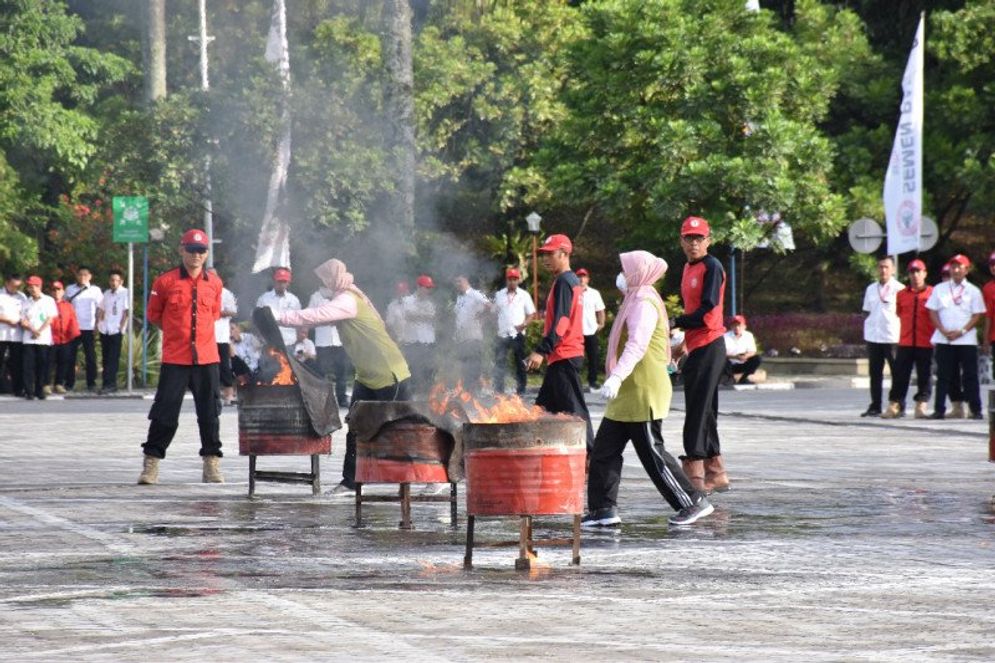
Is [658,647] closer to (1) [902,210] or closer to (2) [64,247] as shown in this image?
(1) [902,210]

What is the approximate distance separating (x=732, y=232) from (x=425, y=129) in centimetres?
940

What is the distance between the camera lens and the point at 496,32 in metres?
45.9

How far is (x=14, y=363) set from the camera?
32469mm

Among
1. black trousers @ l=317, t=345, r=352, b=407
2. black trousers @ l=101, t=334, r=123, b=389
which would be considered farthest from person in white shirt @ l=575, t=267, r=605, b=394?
black trousers @ l=101, t=334, r=123, b=389

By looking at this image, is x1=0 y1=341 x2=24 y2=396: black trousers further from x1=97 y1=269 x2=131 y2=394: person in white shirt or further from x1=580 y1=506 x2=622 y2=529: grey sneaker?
x1=580 y1=506 x2=622 y2=529: grey sneaker

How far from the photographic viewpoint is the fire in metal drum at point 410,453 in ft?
40.2

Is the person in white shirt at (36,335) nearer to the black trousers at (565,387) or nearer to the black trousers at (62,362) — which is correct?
the black trousers at (62,362)

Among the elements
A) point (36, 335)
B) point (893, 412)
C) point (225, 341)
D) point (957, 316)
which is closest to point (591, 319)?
point (225, 341)

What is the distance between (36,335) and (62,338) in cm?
130

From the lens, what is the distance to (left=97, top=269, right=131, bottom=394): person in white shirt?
3209 cm

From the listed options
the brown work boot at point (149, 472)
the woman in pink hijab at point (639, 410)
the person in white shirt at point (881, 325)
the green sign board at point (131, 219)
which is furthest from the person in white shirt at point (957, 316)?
the green sign board at point (131, 219)

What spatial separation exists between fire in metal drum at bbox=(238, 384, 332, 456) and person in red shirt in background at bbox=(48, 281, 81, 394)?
18414mm

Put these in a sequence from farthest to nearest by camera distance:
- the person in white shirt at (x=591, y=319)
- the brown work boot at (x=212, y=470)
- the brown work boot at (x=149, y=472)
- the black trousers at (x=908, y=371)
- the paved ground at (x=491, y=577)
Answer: the person in white shirt at (x=591, y=319), the black trousers at (x=908, y=371), the brown work boot at (x=212, y=470), the brown work boot at (x=149, y=472), the paved ground at (x=491, y=577)

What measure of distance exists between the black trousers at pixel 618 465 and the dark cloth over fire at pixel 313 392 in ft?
8.32
